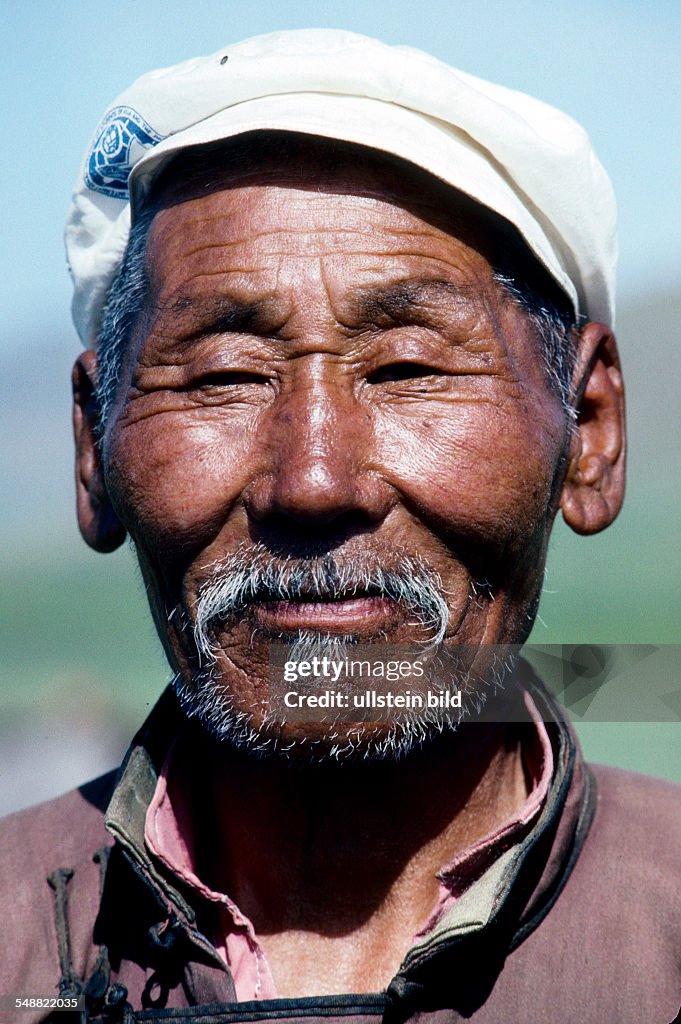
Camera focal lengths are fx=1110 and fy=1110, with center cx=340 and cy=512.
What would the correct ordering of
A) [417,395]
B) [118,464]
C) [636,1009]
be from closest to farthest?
[636,1009]
[417,395]
[118,464]

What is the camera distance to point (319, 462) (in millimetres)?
2049

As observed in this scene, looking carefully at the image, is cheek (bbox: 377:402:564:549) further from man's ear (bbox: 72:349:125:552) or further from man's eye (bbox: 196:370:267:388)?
man's ear (bbox: 72:349:125:552)

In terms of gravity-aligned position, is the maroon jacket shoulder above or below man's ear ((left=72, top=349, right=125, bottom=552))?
below

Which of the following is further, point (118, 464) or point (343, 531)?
point (118, 464)

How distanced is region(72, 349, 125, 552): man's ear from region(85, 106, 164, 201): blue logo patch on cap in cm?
43

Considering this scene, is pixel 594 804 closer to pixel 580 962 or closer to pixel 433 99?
pixel 580 962

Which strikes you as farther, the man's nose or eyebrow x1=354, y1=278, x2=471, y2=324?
eyebrow x1=354, y1=278, x2=471, y2=324

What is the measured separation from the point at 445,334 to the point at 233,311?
0.43 metres

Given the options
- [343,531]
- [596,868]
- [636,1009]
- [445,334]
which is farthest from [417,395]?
[636,1009]

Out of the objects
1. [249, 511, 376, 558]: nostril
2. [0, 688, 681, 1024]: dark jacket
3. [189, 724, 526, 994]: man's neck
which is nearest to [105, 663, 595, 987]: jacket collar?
[0, 688, 681, 1024]: dark jacket

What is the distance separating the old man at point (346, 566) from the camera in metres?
2.10

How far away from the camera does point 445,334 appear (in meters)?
2.25

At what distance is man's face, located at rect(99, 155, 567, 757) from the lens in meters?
2.13

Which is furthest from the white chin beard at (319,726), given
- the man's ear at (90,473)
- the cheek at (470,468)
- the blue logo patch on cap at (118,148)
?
the blue logo patch on cap at (118,148)
